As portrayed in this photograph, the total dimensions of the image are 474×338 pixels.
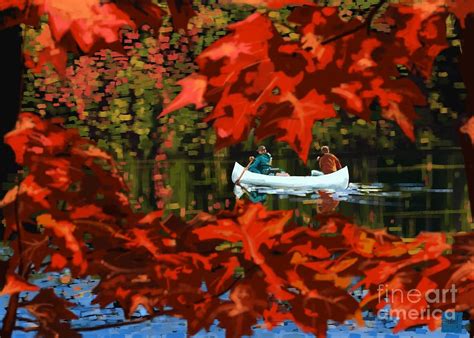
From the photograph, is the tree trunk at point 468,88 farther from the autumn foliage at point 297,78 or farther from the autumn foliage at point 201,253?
the autumn foliage at point 297,78

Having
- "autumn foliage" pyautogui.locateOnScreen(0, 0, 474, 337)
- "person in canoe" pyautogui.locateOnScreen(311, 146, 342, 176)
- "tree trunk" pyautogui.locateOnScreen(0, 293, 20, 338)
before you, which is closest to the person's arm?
"person in canoe" pyautogui.locateOnScreen(311, 146, 342, 176)

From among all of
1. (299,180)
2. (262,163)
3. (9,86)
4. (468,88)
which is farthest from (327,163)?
(9,86)

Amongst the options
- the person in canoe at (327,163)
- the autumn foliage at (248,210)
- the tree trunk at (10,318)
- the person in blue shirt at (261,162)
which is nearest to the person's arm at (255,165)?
the person in blue shirt at (261,162)

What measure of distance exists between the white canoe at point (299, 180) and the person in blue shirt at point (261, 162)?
3 centimetres

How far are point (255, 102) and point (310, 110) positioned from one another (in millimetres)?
240

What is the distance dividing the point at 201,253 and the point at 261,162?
875 millimetres

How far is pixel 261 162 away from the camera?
385 centimetres

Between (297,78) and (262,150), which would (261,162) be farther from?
(297,78)

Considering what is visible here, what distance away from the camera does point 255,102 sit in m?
2.98

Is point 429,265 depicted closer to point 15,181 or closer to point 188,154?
point 188,154

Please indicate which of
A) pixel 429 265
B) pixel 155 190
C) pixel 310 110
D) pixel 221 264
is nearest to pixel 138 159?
pixel 155 190

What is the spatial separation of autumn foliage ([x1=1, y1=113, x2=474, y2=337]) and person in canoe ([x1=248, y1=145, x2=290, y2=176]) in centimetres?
74

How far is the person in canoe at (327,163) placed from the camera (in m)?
3.98

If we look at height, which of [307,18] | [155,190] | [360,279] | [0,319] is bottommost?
[0,319]
